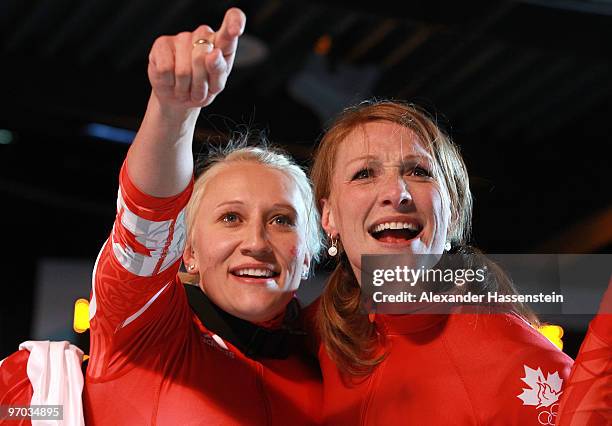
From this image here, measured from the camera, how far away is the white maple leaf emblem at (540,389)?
1.07m

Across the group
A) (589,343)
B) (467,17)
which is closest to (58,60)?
(467,17)

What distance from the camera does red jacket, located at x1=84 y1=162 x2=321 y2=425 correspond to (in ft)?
3.44

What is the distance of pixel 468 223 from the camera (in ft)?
4.46

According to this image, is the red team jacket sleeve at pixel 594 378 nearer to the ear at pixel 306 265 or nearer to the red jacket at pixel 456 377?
the red jacket at pixel 456 377

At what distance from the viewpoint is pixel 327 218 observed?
1.38m

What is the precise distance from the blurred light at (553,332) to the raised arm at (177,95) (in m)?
0.52

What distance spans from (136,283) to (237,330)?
0.88 feet

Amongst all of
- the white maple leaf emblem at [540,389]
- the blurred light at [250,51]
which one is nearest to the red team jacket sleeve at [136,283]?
the white maple leaf emblem at [540,389]

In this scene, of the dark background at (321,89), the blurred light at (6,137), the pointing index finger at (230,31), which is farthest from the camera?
the blurred light at (6,137)

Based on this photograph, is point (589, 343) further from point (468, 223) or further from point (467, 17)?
point (467, 17)

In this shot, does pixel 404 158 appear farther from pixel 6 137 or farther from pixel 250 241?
pixel 6 137

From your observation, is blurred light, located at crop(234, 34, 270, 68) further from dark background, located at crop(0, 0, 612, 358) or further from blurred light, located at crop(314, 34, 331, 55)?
blurred light, located at crop(314, 34, 331, 55)

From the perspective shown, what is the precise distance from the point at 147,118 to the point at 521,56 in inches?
94.4
